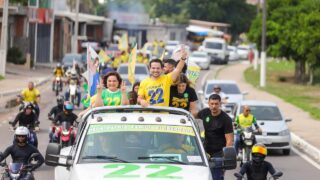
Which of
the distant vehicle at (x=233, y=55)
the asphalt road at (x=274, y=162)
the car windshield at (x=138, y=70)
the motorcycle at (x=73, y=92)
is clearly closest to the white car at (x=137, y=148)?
the asphalt road at (x=274, y=162)

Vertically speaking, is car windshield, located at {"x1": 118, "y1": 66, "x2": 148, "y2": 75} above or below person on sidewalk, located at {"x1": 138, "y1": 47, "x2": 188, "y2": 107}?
below

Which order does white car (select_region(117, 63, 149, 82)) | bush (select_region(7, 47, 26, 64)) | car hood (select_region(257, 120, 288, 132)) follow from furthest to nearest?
bush (select_region(7, 47, 26, 64)) < white car (select_region(117, 63, 149, 82)) < car hood (select_region(257, 120, 288, 132))

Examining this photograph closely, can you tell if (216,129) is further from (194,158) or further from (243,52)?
(243,52)

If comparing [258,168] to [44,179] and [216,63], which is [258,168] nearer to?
[44,179]

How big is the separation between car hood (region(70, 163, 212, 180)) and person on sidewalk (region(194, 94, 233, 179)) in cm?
266

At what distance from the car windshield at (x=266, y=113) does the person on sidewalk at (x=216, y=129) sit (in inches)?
493

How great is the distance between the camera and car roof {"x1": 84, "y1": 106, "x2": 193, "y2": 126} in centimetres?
1083

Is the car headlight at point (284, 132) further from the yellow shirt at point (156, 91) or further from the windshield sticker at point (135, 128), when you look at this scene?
the windshield sticker at point (135, 128)

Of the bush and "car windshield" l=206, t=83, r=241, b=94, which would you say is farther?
the bush

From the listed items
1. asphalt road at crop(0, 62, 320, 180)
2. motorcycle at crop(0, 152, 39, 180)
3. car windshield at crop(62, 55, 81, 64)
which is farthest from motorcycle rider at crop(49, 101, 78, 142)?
car windshield at crop(62, 55, 81, 64)

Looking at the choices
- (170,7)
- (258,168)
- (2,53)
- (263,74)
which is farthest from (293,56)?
(170,7)

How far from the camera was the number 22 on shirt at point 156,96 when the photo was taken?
13430mm

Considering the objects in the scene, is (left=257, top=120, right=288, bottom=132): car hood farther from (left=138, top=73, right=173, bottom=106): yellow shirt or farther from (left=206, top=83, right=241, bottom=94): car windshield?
(left=138, top=73, right=173, bottom=106): yellow shirt

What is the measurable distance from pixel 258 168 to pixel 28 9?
54.4 metres
